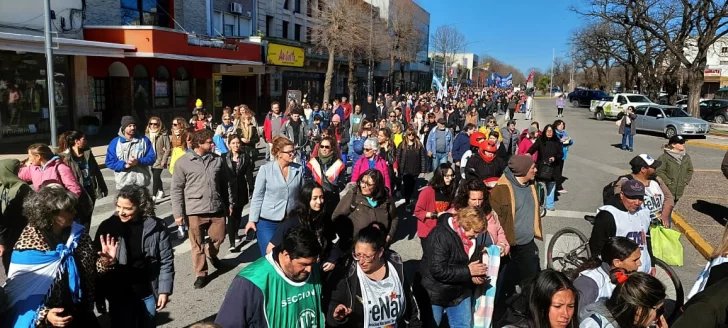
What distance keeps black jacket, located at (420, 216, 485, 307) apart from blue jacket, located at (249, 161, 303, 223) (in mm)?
1786

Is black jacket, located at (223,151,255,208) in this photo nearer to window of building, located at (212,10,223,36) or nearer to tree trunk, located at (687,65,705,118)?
window of building, located at (212,10,223,36)

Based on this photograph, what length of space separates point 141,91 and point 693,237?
19952 millimetres

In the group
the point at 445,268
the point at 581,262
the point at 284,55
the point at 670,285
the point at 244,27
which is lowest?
the point at 670,285

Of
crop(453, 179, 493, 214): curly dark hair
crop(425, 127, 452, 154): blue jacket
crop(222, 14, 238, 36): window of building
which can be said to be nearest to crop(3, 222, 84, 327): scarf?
crop(453, 179, 493, 214): curly dark hair

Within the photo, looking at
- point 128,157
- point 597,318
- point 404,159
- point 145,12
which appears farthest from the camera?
point 145,12

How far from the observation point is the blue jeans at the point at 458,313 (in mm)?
4242

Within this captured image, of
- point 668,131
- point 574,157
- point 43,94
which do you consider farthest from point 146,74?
point 668,131

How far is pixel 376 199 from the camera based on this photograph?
510 cm

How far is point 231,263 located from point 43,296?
3.68m

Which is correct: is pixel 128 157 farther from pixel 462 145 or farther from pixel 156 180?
pixel 462 145

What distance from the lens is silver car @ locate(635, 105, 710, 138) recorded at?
2484cm

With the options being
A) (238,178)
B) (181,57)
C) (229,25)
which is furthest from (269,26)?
(238,178)

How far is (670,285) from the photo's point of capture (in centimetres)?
536

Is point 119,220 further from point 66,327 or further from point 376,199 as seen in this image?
point 376,199
